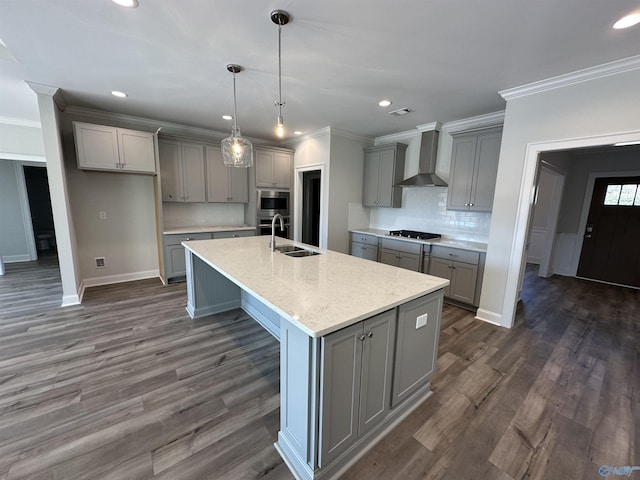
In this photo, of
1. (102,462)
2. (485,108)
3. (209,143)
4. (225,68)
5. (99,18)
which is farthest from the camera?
(209,143)

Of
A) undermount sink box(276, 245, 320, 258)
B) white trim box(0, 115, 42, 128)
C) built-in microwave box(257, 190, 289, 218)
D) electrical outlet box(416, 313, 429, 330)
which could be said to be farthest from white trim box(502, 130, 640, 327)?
white trim box(0, 115, 42, 128)

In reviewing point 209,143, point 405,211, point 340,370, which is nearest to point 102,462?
point 340,370

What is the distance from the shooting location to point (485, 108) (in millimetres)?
3365

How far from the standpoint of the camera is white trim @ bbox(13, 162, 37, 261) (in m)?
5.29

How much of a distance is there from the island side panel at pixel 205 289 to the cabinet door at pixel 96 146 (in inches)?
77.3

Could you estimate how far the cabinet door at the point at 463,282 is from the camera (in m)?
3.41

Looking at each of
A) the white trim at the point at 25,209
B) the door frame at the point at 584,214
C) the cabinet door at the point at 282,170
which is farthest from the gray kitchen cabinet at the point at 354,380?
the white trim at the point at 25,209

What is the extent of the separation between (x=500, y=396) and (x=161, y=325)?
3.35 meters

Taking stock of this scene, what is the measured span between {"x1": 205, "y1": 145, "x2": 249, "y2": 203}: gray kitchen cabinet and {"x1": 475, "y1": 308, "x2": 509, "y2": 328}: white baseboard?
169 inches

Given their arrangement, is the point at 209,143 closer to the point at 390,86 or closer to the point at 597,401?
the point at 390,86

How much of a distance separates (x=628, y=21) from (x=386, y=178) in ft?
10.2

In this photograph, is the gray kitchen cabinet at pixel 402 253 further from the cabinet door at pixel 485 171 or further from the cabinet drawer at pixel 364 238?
the cabinet door at pixel 485 171

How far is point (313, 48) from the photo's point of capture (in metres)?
2.11

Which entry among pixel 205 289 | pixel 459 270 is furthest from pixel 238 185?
pixel 459 270
